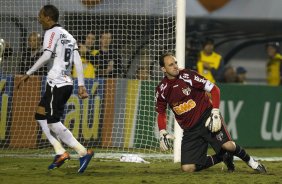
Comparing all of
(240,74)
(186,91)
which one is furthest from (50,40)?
(240,74)

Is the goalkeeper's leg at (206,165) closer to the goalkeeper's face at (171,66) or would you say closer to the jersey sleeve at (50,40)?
the goalkeeper's face at (171,66)

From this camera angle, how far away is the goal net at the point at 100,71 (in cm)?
1466

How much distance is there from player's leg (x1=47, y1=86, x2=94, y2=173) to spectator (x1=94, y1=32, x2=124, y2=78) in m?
3.46

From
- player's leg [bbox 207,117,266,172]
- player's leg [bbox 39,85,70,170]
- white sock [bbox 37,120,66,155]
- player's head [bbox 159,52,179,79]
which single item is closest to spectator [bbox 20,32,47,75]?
white sock [bbox 37,120,66,155]

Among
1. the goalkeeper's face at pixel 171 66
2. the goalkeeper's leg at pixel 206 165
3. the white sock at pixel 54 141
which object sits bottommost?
the goalkeeper's leg at pixel 206 165

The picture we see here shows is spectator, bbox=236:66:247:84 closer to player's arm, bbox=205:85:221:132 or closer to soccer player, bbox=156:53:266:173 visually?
soccer player, bbox=156:53:266:173

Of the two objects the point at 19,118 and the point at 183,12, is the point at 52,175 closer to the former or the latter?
the point at 183,12

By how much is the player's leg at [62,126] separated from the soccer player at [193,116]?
1.06 meters

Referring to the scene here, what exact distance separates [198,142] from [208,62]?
6442 mm

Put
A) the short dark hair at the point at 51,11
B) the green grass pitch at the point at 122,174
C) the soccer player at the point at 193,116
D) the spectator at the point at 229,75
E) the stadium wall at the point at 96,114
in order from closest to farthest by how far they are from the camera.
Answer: the green grass pitch at the point at 122,174, the soccer player at the point at 193,116, the short dark hair at the point at 51,11, the stadium wall at the point at 96,114, the spectator at the point at 229,75

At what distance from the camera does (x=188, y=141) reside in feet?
38.2

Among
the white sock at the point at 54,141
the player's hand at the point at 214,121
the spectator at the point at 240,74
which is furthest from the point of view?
the spectator at the point at 240,74

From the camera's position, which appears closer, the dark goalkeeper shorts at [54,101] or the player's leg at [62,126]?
the player's leg at [62,126]

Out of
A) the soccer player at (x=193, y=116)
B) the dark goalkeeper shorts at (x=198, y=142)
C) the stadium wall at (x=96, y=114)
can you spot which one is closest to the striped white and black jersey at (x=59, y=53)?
the soccer player at (x=193, y=116)
